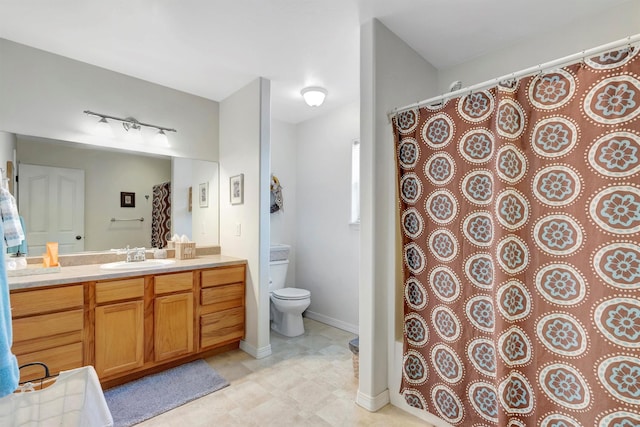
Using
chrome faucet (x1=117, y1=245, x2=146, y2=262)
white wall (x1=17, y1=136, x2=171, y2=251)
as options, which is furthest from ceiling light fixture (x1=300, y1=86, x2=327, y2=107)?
chrome faucet (x1=117, y1=245, x2=146, y2=262)

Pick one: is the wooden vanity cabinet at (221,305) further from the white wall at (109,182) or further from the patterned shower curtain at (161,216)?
the white wall at (109,182)

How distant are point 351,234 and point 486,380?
6.16 feet

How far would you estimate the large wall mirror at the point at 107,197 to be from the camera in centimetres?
221

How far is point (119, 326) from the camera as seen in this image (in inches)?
82.1

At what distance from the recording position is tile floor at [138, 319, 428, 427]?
178 cm

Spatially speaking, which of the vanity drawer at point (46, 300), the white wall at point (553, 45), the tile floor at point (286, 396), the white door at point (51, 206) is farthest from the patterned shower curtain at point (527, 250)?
the white door at point (51, 206)

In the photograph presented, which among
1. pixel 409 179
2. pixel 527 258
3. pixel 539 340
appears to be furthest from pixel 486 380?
pixel 409 179

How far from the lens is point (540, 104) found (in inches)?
53.9

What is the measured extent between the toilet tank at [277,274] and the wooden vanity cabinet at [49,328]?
5.60 ft

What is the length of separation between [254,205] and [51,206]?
58.5 inches

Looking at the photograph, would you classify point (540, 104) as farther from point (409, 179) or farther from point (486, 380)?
point (486, 380)

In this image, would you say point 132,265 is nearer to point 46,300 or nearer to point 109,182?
point 46,300

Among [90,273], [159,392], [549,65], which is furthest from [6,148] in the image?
[549,65]

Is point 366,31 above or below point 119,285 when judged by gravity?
above
